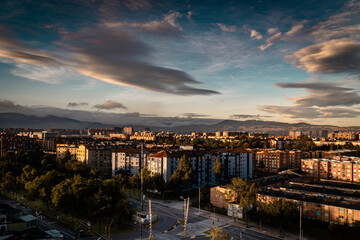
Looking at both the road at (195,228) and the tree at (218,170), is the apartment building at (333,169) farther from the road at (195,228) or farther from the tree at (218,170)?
the road at (195,228)

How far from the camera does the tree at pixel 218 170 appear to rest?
66.2m

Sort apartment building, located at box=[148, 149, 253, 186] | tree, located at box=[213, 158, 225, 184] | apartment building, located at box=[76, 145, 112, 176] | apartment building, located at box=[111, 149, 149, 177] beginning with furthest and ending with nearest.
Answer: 1. apartment building, located at box=[76, 145, 112, 176]
2. apartment building, located at box=[111, 149, 149, 177]
3. tree, located at box=[213, 158, 225, 184]
4. apartment building, located at box=[148, 149, 253, 186]

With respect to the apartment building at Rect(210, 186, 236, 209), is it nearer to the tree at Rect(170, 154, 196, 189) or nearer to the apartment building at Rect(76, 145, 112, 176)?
the tree at Rect(170, 154, 196, 189)

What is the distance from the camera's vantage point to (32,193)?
1789 inches

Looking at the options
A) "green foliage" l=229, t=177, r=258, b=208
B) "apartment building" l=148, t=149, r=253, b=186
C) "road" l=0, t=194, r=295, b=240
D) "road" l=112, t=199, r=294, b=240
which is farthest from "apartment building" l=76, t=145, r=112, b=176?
"green foliage" l=229, t=177, r=258, b=208

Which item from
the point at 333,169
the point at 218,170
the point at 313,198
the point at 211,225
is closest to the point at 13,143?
the point at 218,170

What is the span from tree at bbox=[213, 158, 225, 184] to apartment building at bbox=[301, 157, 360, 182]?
2230 cm

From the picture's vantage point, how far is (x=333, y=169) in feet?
227

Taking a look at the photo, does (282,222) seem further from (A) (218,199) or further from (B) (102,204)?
(B) (102,204)

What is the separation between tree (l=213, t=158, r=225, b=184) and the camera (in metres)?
66.2

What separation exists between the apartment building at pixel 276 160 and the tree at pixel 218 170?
88.3 feet

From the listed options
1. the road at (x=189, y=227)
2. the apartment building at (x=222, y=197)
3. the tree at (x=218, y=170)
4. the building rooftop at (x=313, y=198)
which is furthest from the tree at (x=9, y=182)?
the building rooftop at (x=313, y=198)

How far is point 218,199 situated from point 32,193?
30154 mm

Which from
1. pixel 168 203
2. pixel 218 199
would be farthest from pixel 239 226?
pixel 168 203
